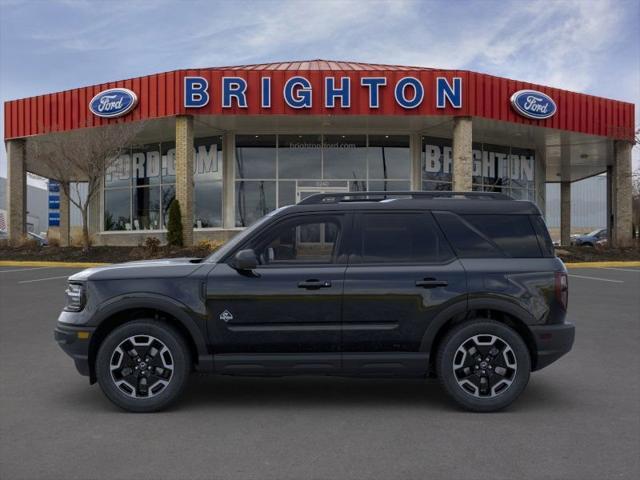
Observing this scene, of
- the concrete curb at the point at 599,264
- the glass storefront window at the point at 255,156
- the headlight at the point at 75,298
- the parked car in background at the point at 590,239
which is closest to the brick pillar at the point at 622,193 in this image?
the concrete curb at the point at 599,264

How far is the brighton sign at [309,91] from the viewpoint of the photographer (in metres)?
21.4

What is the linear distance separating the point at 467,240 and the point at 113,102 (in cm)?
2065

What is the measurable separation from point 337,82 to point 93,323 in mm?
17803

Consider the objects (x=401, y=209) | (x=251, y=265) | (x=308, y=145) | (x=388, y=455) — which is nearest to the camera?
(x=388, y=455)

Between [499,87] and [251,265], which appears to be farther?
[499,87]

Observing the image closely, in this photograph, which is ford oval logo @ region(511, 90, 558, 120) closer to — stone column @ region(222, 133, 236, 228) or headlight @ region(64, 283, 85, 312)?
stone column @ region(222, 133, 236, 228)

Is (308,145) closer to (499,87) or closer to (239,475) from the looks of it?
(499,87)

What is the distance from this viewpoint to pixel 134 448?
4027mm

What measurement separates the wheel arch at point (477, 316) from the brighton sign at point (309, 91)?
1722 centimetres

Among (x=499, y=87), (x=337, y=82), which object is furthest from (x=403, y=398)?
(x=499, y=87)

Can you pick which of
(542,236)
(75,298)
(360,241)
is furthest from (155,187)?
(542,236)

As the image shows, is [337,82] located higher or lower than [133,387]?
higher

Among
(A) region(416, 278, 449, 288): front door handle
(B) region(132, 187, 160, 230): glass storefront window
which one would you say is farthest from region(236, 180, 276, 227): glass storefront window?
(A) region(416, 278, 449, 288): front door handle

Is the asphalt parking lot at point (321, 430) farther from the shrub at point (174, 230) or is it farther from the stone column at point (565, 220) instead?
the stone column at point (565, 220)
